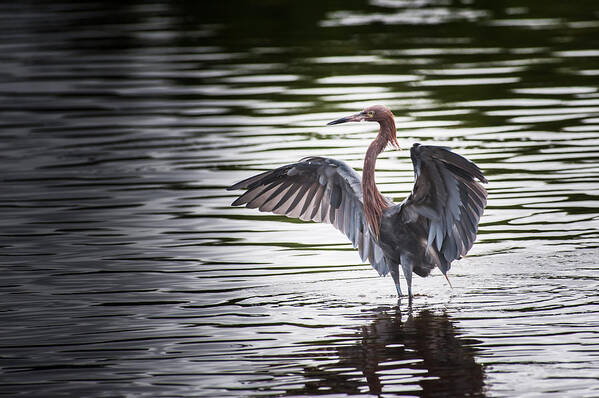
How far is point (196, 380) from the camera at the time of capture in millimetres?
8031

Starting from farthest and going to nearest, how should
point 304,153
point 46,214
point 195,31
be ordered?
point 195,31
point 304,153
point 46,214

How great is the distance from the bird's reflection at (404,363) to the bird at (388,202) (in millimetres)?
698

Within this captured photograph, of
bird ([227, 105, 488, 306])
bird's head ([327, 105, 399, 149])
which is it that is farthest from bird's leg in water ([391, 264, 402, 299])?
bird's head ([327, 105, 399, 149])

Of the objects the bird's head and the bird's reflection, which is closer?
the bird's reflection

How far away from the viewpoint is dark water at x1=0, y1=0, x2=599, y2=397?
27.1 feet

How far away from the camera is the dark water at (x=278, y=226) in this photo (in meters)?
8.27

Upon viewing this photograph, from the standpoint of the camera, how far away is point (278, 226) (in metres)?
12.7

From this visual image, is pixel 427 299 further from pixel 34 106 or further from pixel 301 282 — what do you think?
pixel 34 106

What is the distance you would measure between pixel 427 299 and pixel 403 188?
151 inches

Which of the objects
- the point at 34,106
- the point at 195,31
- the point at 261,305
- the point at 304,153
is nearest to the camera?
the point at 261,305

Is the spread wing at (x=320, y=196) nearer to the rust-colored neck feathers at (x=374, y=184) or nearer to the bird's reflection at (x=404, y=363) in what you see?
the rust-colored neck feathers at (x=374, y=184)

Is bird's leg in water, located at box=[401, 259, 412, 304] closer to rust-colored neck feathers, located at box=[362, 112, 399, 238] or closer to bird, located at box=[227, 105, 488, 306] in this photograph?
bird, located at box=[227, 105, 488, 306]

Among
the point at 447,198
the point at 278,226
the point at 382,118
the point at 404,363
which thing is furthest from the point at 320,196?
the point at 404,363

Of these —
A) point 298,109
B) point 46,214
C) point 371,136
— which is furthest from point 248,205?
point 298,109
